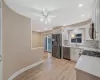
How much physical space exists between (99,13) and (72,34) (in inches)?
173

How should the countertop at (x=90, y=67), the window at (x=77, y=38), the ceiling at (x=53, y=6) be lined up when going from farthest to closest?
the window at (x=77, y=38) → the ceiling at (x=53, y=6) → the countertop at (x=90, y=67)

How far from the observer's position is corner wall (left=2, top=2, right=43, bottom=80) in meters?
2.36

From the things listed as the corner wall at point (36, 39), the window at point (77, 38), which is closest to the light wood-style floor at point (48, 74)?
the window at point (77, 38)

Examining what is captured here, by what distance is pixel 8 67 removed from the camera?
2455mm

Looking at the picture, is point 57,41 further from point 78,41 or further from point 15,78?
point 15,78

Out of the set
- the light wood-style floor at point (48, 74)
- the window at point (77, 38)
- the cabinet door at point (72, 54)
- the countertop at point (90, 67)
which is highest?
the window at point (77, 38)

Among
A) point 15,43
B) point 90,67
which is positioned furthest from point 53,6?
point 90,67

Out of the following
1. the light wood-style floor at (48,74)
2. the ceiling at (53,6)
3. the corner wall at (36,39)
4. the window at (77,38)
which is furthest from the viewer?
the corner wall at (36,39)

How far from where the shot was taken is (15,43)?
2949 millimetres

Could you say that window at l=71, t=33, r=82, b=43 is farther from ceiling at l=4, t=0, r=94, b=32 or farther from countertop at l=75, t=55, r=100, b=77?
countertop at l=75, t=55, r=100, b=77

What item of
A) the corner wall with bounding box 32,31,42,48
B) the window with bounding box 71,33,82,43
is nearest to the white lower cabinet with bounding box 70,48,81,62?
the window with bounding box 71,33,82,43

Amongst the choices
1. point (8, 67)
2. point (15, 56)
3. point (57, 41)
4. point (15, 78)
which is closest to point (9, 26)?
point (15, 56)

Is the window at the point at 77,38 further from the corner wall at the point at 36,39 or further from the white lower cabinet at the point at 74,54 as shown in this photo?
the corner wall at the point at 36,39

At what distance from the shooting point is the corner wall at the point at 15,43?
2359 millimetres
